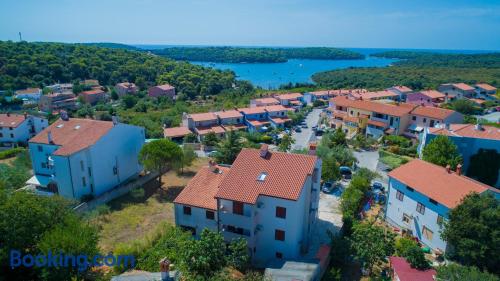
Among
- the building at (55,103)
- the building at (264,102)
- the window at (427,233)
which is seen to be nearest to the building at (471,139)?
the window at (427,233)

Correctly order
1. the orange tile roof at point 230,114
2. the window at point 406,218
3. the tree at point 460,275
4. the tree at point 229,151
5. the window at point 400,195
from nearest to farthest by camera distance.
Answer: the tree at point 460,275 < the window at point 406,218 < the window at point 400,195 < the tree at point 229,151 < the orange tile roof at point 230,114

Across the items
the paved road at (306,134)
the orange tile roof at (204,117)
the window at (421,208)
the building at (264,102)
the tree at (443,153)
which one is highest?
the tree at (443,153)

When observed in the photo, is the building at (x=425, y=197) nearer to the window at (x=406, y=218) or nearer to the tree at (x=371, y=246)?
the window at (x=406, y=218)

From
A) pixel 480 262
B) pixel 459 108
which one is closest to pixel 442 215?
pixel 480 262

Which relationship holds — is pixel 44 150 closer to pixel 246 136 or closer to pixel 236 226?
pixel 236 226

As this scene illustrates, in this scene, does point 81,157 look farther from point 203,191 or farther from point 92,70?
point 92,70

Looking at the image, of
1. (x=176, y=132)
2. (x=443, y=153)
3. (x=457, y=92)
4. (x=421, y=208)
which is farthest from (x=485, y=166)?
(x=457, y=92)
